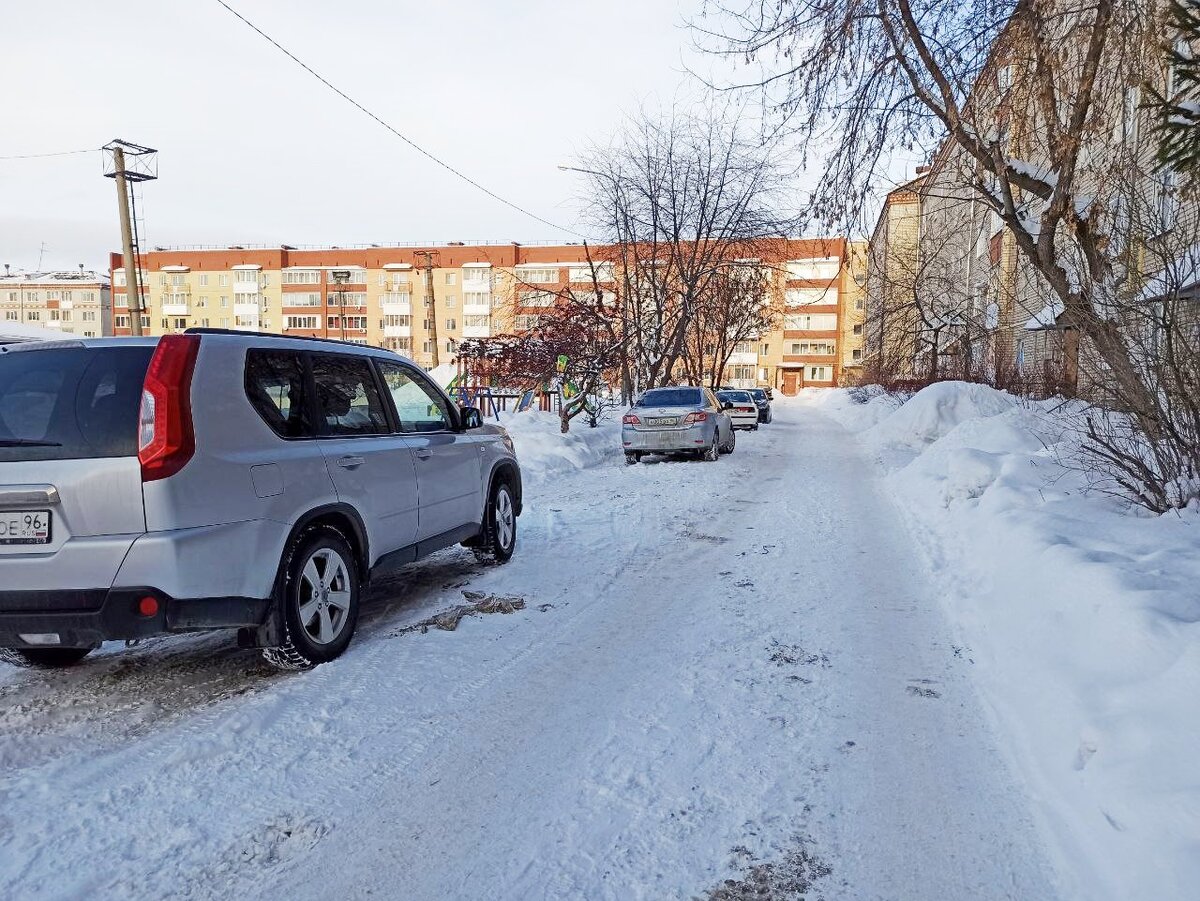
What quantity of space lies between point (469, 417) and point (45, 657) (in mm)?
3317

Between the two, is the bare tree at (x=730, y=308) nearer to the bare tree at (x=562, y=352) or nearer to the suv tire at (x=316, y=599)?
the bare tree at (x=562, y=352)

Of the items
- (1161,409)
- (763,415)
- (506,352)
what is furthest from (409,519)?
(763,415)

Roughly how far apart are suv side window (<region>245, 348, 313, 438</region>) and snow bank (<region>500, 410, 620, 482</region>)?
324 inches

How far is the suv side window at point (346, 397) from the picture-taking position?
4.69 m

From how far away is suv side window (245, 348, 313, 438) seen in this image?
409 cm

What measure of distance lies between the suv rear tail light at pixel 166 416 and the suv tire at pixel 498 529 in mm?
3237

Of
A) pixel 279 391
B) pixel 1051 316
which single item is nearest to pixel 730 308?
pixel 1051 316

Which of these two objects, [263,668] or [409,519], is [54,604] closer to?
[263,668]

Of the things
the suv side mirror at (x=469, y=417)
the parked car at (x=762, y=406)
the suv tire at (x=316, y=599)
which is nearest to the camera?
the suv tire at (x=316, y=599)

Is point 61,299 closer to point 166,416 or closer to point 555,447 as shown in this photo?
point 555,447

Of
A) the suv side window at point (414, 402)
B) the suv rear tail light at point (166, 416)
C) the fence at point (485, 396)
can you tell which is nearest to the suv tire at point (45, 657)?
the suv rear tail light at point (166, 416)

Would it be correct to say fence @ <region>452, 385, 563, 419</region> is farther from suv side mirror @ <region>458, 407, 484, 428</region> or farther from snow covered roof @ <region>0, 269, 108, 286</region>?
snow covered roof @ <region>0, 269, 108, 286</region>

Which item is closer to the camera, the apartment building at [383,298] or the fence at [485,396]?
the fence at [485,396]

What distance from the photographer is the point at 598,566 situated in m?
6.79
